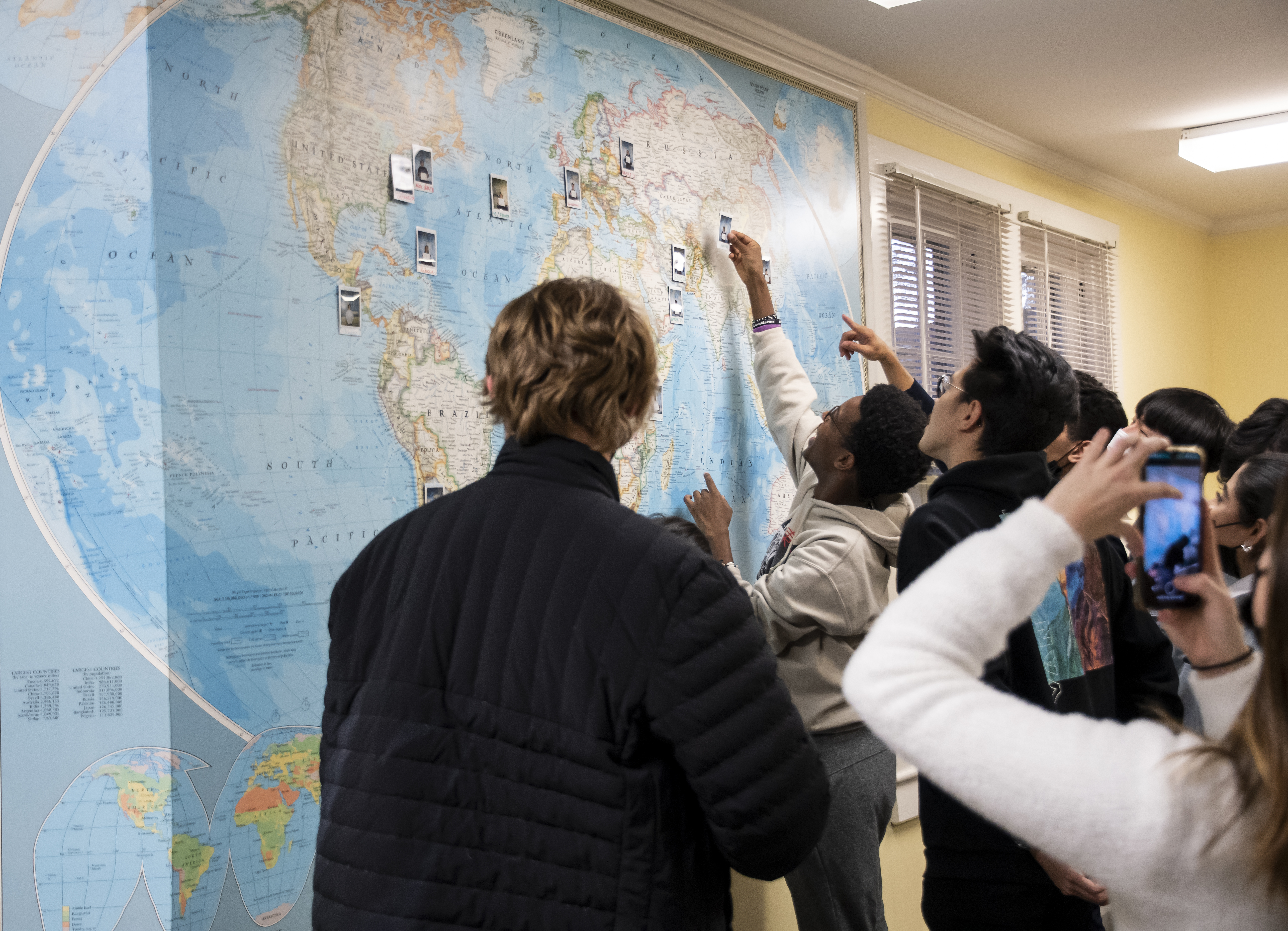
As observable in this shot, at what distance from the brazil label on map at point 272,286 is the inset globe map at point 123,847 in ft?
0.06

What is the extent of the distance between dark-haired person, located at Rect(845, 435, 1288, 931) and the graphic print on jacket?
0.83m

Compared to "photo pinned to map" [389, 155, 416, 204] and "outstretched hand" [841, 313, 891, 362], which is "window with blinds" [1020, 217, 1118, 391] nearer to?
"outstretched hand" [841, 313, 891, 362]

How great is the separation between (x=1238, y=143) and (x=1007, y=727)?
4220mm

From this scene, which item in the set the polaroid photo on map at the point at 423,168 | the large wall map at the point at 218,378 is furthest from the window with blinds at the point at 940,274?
the polaroid photo on map at the point at 423,168

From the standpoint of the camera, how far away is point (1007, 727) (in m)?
0.64

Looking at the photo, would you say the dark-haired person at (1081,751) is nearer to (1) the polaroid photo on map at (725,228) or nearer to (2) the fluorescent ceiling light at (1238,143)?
(1) the polaroid photo on map at (725,228)

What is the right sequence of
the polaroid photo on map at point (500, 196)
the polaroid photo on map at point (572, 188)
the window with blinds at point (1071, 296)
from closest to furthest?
the polaroid photo on map at point (500, 196), the polaroid photo on map at point (572, 188), the window with blinds at point (1071, 296)

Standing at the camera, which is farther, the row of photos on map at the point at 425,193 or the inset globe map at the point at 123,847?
the row of photos on map at the point at 425,193

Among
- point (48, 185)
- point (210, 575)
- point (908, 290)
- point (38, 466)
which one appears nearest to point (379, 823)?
point (210, 575)

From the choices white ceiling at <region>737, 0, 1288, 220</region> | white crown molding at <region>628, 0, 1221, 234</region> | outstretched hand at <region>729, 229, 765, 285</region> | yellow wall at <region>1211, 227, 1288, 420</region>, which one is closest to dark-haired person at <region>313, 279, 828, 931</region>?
outstretched hand at <region>729, 229, 765, 285</region>

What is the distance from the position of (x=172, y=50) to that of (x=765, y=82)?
1.68m

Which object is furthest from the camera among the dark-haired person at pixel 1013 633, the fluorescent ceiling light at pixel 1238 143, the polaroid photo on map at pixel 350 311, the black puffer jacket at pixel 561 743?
the fluorescent ceiling light at pixel 1238 143

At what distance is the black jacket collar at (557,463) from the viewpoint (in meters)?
1.04

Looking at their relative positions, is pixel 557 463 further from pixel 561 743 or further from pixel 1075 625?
pixel 1075 625
